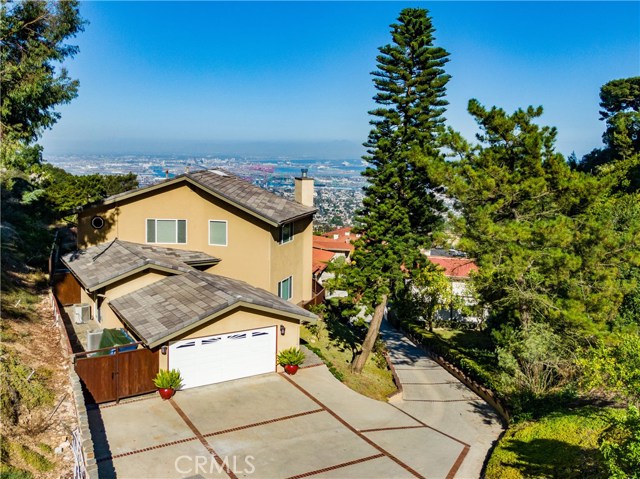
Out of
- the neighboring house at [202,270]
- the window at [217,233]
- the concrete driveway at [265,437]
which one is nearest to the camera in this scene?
the concrete driveway at [265,437]

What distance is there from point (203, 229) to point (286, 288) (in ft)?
15.8

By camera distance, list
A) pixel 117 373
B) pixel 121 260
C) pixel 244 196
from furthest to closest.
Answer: pixel 244 196 → pixel 121 260 → pixel 117 373

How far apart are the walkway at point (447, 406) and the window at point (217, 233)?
32.7 ft

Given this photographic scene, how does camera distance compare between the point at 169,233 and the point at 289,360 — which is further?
the point at 169,233

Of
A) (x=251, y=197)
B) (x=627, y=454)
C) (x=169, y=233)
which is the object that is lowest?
(x=627, y=454)

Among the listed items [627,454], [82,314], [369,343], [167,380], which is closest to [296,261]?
[369,343]

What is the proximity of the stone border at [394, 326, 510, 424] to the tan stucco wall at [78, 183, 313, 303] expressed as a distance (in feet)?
33.8

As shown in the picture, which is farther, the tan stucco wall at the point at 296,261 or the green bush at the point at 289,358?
the tan stucco wall at the point at 296,261

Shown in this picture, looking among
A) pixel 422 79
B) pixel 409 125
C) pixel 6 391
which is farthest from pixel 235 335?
pixel 422 79

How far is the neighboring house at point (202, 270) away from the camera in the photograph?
16.1 m

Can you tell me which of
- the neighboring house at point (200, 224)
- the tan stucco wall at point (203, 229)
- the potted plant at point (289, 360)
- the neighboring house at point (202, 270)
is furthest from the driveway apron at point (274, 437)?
the neighboring house at point (200, 224)

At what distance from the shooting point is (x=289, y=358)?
17562mm

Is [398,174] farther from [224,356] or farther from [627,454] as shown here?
[627,454]

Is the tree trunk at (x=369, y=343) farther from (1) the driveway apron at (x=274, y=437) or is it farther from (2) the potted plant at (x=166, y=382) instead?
(2) the potted plant at (x=166, y=382)
